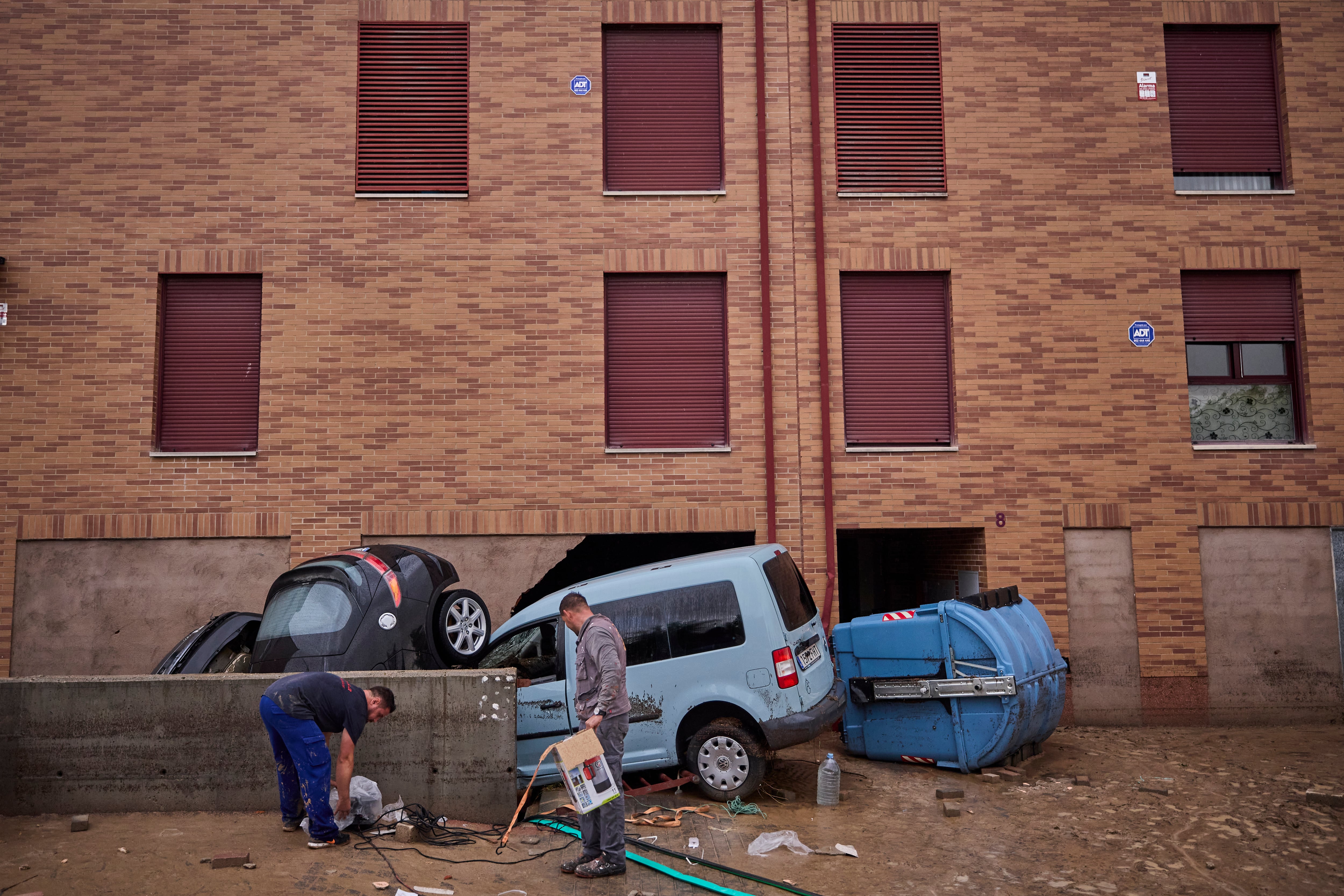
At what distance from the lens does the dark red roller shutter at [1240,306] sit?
38.9 ft

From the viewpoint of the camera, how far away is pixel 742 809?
24.1 feet

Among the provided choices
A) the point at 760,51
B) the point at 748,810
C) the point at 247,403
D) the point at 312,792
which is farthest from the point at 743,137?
the point at 312,792

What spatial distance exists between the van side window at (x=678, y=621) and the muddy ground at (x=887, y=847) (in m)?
1.22

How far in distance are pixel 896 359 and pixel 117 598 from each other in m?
9.91

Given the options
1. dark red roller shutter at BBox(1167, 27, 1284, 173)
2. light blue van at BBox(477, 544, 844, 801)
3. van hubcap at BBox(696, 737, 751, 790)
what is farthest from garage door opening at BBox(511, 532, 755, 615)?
dark red roller shutter at BBox(1167, 27, 1284, 173)

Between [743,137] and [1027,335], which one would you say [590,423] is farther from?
[1027,335]

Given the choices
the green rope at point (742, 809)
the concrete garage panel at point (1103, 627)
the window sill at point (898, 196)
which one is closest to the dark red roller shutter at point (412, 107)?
the window sill at point (898, 196)

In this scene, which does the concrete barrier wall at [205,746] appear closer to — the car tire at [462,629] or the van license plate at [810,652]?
the car tire at [462,629]

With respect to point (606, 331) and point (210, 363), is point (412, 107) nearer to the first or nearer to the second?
point (606, 331)

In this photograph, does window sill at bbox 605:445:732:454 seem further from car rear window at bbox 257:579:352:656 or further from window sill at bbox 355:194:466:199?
car rear window at bbox 257:579:352:656

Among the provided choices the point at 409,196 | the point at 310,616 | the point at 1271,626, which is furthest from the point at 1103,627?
the point at 409,196

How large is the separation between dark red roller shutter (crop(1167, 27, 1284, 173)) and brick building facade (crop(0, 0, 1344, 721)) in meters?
0.24

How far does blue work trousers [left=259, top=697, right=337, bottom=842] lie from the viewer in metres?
6.18

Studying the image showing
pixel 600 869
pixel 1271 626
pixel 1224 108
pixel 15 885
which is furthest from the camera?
pixel 1224 108
